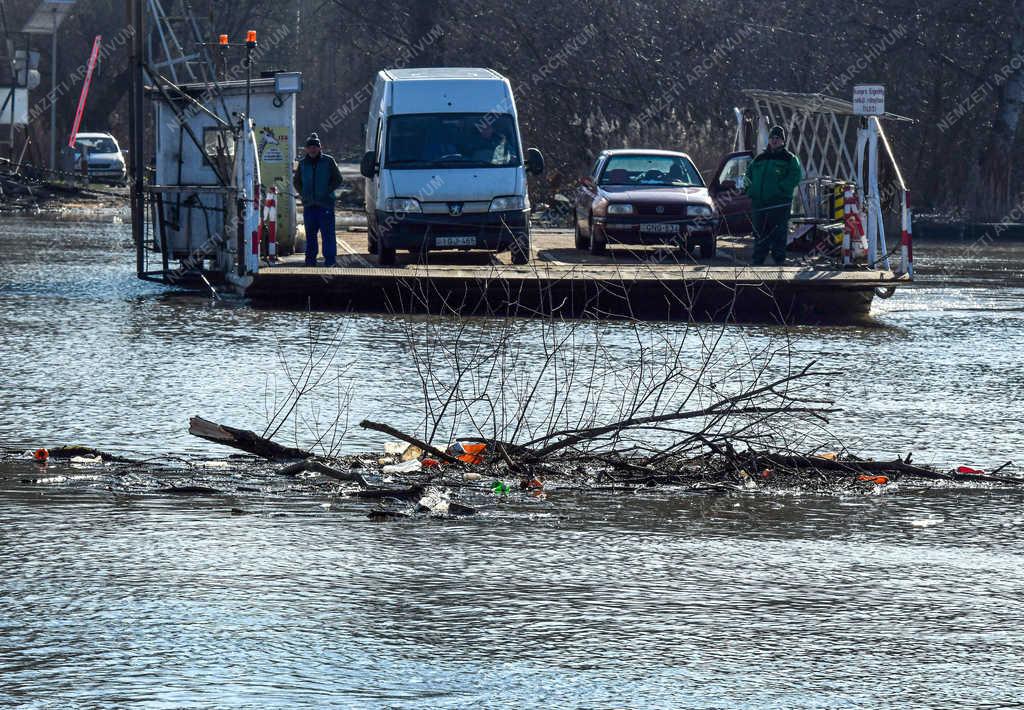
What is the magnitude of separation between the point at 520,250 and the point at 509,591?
14.5 meters

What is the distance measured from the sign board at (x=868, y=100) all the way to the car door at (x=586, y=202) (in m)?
4.11

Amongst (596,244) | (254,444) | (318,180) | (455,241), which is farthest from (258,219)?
(254,444)

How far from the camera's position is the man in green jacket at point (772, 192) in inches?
850

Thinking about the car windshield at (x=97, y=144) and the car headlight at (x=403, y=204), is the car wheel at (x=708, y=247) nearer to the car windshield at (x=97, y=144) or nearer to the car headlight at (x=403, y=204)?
the car headlight at (x=403, y=204)

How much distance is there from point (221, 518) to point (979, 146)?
38073 mm

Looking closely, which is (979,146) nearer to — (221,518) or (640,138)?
(640,138)

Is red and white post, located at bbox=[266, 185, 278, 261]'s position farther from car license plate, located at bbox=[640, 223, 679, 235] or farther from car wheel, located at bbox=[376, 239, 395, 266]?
car license plate, located at bbox=[640, 223, 679, 235]

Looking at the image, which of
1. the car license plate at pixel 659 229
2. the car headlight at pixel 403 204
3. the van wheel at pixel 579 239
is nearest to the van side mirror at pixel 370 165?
the car headlight at pixel 403 204

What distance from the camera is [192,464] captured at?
9469 mm

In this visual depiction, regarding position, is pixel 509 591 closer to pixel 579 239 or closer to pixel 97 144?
pixel 579 239

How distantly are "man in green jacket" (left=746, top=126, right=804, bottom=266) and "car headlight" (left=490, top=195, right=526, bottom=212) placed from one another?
272cm

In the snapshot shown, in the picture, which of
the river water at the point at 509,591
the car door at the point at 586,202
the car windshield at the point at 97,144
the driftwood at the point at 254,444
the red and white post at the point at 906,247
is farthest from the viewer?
the car windshield at the point at 97,144

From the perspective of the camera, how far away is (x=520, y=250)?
21266 millimetres

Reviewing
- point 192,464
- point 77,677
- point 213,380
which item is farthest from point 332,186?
point 77,677
